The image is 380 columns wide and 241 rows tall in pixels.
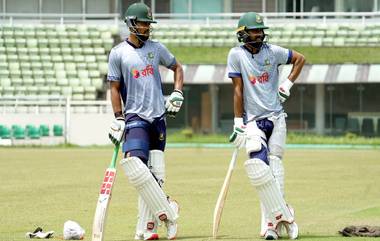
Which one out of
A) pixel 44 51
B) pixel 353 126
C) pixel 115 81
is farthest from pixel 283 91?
pixel 44 51

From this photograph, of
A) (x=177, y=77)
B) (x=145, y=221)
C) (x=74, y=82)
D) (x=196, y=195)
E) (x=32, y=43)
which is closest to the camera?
(x=145, y=221)

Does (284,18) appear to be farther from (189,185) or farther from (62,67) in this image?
(189,185)

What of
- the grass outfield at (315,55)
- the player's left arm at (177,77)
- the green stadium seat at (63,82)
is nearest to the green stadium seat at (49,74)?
the green stadium seat at (63,82)

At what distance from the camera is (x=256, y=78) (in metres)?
11.2

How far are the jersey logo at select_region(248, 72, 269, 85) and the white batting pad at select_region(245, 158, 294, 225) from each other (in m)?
0.78

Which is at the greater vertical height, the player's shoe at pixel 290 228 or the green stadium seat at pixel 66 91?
the player's shoe at pixel 290 228

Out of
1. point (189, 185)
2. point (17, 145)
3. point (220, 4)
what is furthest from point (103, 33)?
point (189, 185)

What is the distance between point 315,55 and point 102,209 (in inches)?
1391

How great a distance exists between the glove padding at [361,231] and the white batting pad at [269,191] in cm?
53

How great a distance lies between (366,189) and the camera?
17.8 m

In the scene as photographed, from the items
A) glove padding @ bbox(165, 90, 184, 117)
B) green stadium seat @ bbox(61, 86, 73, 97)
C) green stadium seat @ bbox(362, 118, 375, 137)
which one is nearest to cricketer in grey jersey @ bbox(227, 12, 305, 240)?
glove padding @ bbox(165, 90, 184, 117)

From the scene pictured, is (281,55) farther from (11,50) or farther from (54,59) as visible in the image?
(11,50)

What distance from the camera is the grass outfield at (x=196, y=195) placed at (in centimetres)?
1227

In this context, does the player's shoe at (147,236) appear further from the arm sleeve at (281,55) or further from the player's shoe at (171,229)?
the arm sleeve at (281,55)
